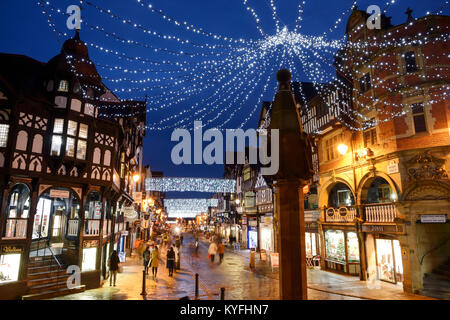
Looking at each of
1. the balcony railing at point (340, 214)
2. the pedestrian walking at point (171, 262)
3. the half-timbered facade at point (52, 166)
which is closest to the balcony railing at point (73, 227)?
the half-timbered facade at point (52, 166)

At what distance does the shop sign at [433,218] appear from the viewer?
13.5 metres

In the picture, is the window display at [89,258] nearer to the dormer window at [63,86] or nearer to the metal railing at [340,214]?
the dormer window at [63,86]

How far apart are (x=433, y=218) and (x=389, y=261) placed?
12.8 feet

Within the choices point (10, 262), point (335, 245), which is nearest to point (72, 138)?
point (10, 262)

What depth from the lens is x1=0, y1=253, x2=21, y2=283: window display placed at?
12517mm

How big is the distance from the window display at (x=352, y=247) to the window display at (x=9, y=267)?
727 inches

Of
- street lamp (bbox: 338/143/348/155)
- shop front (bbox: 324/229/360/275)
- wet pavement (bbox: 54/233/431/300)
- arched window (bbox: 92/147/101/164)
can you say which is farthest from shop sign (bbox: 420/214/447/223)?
arched window (bbox: 92/147/101/164)

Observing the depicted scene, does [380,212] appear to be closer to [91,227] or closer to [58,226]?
[91,227]

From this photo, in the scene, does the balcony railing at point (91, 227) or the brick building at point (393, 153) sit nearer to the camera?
the brick building at point (393, 153)

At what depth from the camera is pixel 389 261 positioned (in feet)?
53.2

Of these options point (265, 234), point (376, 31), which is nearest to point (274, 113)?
point (376, 31)

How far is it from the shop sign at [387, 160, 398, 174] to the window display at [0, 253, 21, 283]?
1903cm

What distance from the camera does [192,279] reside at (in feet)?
Result: 55.0

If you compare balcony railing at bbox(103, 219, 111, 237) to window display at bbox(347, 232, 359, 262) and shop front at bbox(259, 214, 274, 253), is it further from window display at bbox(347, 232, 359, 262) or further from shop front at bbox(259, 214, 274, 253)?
shop front at bbox(259, 214, 274, 253)
